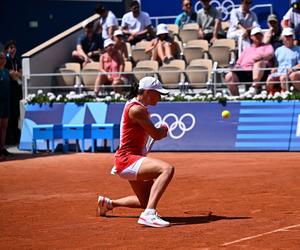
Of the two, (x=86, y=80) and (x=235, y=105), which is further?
(x=86, y=80)

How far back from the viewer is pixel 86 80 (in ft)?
74.9

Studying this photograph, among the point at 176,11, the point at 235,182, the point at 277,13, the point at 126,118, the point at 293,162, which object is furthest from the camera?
the point at 176,11

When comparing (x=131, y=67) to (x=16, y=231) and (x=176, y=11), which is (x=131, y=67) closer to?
(x=176, y=11)

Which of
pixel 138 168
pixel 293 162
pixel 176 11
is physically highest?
pixel 176 11

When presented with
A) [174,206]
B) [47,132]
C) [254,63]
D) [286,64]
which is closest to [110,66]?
[47,132]

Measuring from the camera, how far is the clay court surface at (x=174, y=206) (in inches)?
357

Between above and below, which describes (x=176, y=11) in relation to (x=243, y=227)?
above

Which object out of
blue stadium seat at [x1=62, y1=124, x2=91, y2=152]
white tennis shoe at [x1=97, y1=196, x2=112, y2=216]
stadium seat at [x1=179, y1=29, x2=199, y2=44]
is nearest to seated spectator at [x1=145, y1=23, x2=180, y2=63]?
stadium seat at [x1=179, y1=29, x2=199, y2=44]

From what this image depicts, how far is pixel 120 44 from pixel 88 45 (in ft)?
6.00

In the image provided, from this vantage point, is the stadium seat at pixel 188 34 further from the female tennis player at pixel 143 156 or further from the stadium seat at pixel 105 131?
the female tennis player at pixel 143 156

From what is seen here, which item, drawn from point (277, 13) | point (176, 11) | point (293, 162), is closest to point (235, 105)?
point (293, 162)

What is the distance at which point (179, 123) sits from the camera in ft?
66.8

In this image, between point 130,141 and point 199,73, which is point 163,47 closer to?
point 199,73

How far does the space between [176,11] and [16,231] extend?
1736cm
